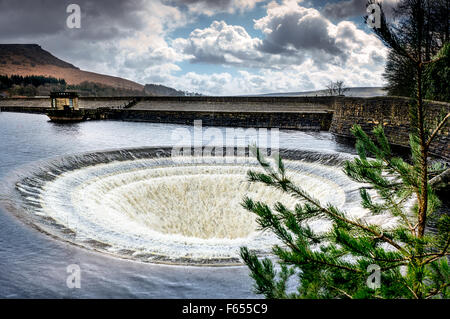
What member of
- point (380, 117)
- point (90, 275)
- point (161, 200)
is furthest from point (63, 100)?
point (90, 275)

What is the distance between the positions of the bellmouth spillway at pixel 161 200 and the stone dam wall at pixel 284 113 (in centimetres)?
847

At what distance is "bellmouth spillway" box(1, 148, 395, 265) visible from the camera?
7.00m

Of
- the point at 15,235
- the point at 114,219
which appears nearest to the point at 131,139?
the point at 114,219

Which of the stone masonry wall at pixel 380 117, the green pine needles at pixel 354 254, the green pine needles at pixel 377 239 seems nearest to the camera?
the green pine needles at pixel 377 239

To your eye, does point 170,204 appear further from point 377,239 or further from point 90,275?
point 377,239

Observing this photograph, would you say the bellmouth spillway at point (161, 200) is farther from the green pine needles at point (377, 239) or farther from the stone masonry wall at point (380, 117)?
the stone masonry wall at point (380, 117)

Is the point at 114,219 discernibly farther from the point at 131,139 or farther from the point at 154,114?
the point at 154,114

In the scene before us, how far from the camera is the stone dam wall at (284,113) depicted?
21.8 metres

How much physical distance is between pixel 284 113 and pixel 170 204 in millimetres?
19682

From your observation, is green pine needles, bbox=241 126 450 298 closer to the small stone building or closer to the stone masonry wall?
the stone masonry wall

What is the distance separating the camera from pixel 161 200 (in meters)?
12.0

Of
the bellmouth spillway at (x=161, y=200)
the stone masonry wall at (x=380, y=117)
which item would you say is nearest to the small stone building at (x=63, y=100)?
the bellmouth spillway at (x=161, y=200)

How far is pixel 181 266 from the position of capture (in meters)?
5.93

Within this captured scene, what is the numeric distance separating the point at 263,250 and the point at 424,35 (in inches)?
212
